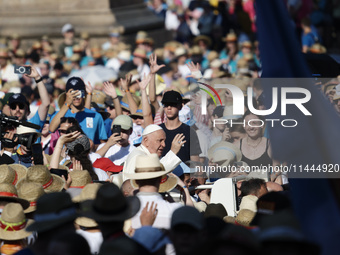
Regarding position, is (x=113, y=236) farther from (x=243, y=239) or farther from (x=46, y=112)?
(x=46, y=112)

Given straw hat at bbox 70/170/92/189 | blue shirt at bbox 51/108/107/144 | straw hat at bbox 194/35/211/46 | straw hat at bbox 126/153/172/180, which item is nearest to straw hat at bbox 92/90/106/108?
blue shirt at bbox 51/108/107/144

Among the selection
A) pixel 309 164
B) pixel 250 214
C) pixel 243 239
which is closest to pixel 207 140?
pixel 250 214

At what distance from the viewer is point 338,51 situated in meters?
18.8

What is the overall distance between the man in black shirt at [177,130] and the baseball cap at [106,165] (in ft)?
1.84

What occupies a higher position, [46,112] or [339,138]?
[46,112]

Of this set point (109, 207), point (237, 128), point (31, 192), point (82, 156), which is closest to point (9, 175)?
point (31, 192)

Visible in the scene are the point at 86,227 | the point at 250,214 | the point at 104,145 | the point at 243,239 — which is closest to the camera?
the point at 243,239

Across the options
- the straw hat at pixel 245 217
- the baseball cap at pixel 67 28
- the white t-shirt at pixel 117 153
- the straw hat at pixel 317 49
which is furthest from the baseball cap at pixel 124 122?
the baseball cap at pixel 67 28

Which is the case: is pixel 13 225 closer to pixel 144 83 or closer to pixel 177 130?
pixel 177 130

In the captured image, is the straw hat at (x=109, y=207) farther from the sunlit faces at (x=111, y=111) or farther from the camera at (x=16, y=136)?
the sunlit faces at (x=111, y=111)

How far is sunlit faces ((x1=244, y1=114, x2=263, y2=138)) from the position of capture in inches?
349

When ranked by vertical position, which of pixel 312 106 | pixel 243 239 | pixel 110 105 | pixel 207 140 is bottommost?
pixel 243 239

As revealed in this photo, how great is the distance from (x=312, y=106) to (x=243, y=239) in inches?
66.4

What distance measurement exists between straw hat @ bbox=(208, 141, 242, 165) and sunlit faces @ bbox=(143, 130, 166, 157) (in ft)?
1.84
